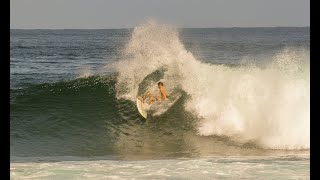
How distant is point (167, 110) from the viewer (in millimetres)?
14875

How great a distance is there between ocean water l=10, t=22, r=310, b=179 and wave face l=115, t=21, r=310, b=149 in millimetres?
31

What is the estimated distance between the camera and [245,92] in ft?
48.0

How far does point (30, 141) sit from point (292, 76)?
771 centimetres

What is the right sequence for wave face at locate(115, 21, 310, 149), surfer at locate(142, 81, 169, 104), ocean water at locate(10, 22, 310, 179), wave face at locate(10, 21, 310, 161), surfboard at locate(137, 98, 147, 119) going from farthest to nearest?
surfer at locate(142, 81, 169, 104) < surfboard at locate(137, 98, 147, 119) < wave face at locate(115, 21, 310, 149) < wave face at locate(10, 21, 310, 161) < ocean water at locate(10, 22, 310, 179)

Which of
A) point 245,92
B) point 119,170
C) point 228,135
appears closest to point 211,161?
point 119,170

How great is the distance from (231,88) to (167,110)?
6.66ft

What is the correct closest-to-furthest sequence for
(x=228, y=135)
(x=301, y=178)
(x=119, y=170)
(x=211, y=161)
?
(x=301, y=178) < (x=119, y=170) < (x=211, y=161) < (x=228, y=135)

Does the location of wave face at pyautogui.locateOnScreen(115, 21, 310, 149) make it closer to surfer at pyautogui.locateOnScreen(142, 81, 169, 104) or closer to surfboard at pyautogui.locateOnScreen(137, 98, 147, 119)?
surfer at pyautogui.locateOnScreen(142, 81, 169, 104)

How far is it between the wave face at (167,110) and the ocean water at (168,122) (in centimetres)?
3

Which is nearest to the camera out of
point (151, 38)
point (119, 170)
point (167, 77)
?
point (119, 170)

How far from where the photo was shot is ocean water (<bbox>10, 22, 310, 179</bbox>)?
8.16 m

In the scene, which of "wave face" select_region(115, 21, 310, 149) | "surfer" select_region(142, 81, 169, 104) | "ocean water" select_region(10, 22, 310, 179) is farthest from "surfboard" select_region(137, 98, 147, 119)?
"wave face" select_region(115, 21, 310, 149)

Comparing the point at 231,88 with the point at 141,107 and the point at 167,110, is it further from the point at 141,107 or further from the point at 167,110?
the point at 141,107
